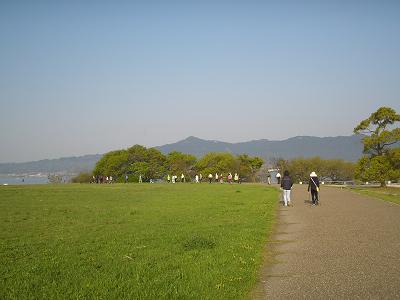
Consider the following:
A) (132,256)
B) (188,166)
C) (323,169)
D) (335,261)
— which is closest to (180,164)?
(188,166)

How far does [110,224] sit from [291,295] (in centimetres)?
1009

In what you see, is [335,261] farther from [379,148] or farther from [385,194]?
[379,148]

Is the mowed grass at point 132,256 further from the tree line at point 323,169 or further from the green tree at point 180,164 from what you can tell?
the tree line at point 323,169

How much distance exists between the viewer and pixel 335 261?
8.96 m

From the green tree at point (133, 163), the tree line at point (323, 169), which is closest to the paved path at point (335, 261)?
the green tree at point (133, 163)

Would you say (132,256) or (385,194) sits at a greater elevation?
(132,256)

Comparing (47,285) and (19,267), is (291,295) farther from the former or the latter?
(19,267)

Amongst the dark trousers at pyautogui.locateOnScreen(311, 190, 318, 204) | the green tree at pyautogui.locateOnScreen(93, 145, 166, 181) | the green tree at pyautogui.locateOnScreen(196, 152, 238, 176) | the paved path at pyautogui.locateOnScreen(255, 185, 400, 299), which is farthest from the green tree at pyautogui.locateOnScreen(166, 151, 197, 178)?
the paved path at pyautogui.locateOnScreen(255, 185, 400, 299)

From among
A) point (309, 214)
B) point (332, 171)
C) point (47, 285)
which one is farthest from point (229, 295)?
point (332, 171)

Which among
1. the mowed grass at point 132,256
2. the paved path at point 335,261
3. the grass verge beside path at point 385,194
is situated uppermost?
the mowed grass at point 132,256

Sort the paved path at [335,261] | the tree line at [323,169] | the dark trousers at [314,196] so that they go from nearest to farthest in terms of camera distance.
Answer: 1. the paved path at [335,261]
2. the dark trousers at [314,196]
3. the tree line at [323,169]

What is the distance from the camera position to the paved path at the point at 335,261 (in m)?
6.89

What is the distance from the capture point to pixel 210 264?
8609mm

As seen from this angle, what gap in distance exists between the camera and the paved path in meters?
6.89
